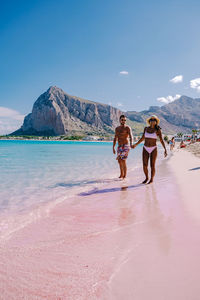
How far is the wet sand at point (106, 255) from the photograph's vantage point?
6.16ft

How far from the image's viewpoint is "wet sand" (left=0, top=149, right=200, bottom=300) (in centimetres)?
188

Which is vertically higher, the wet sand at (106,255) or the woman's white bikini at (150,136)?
the woman's white bikini at (150,136)

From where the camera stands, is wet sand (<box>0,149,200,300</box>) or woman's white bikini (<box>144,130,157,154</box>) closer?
wet sand (<box>0,149,200,300</box>)

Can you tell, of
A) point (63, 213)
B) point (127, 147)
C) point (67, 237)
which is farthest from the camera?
point (127, 147)

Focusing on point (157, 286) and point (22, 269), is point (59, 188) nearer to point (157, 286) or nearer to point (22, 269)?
point (22, 269)

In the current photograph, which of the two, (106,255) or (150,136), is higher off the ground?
(150,136)

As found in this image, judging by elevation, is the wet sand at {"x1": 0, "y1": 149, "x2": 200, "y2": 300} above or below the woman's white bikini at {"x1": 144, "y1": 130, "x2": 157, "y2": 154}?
below

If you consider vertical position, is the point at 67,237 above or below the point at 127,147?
below

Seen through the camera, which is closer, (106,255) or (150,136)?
(106,255)

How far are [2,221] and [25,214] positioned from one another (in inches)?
19.0

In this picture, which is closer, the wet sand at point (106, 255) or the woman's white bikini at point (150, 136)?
the wet sand at point (106, 255)

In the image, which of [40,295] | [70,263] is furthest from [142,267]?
[40,295]

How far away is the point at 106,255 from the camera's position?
8.02 ft

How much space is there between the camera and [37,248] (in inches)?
106
